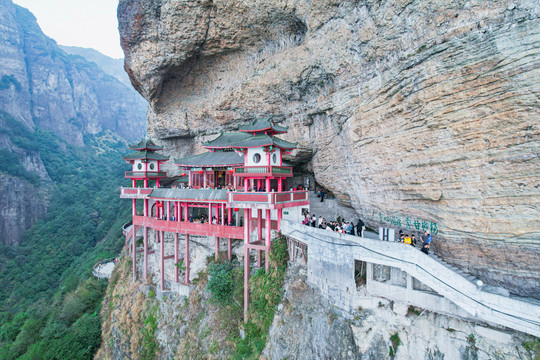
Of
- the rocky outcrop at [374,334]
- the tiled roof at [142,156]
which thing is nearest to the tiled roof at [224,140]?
the tiled roof at [142,156]

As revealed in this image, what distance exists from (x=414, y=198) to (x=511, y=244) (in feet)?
13.5

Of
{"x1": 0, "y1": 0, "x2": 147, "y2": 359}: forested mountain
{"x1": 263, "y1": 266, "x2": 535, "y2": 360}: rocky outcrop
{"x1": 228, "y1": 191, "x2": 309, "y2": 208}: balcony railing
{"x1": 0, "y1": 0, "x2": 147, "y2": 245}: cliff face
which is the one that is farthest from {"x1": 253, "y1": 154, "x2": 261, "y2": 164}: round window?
{"x1": 0, "y1": 0, "x2": 147, "y2": 245}: cliff face

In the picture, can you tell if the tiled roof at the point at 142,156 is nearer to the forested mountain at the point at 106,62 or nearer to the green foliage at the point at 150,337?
the green foliage at the point at 150,337

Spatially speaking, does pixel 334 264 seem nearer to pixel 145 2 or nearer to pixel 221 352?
pixel 221 352

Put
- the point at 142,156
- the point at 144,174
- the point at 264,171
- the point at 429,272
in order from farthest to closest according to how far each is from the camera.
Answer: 1. the point at 144,174
2. the point at 142,156
3. the point at 264,171
4. the point at 429,272

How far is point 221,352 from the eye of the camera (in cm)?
1747

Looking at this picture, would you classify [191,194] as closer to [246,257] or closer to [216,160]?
[216,160]

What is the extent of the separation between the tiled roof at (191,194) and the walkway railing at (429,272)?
7958 millimetres

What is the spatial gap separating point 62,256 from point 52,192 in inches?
665

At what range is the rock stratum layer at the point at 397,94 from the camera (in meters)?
10.0

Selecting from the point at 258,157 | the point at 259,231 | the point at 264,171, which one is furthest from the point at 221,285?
the point at 258,157

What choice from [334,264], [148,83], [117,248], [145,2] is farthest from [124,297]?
[145,2]

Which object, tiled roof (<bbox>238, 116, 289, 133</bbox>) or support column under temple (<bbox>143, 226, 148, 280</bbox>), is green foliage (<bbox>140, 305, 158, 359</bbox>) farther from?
tiled roof (<bbox>238, 116, 289, 133</bbox>)

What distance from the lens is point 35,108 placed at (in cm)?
6788
